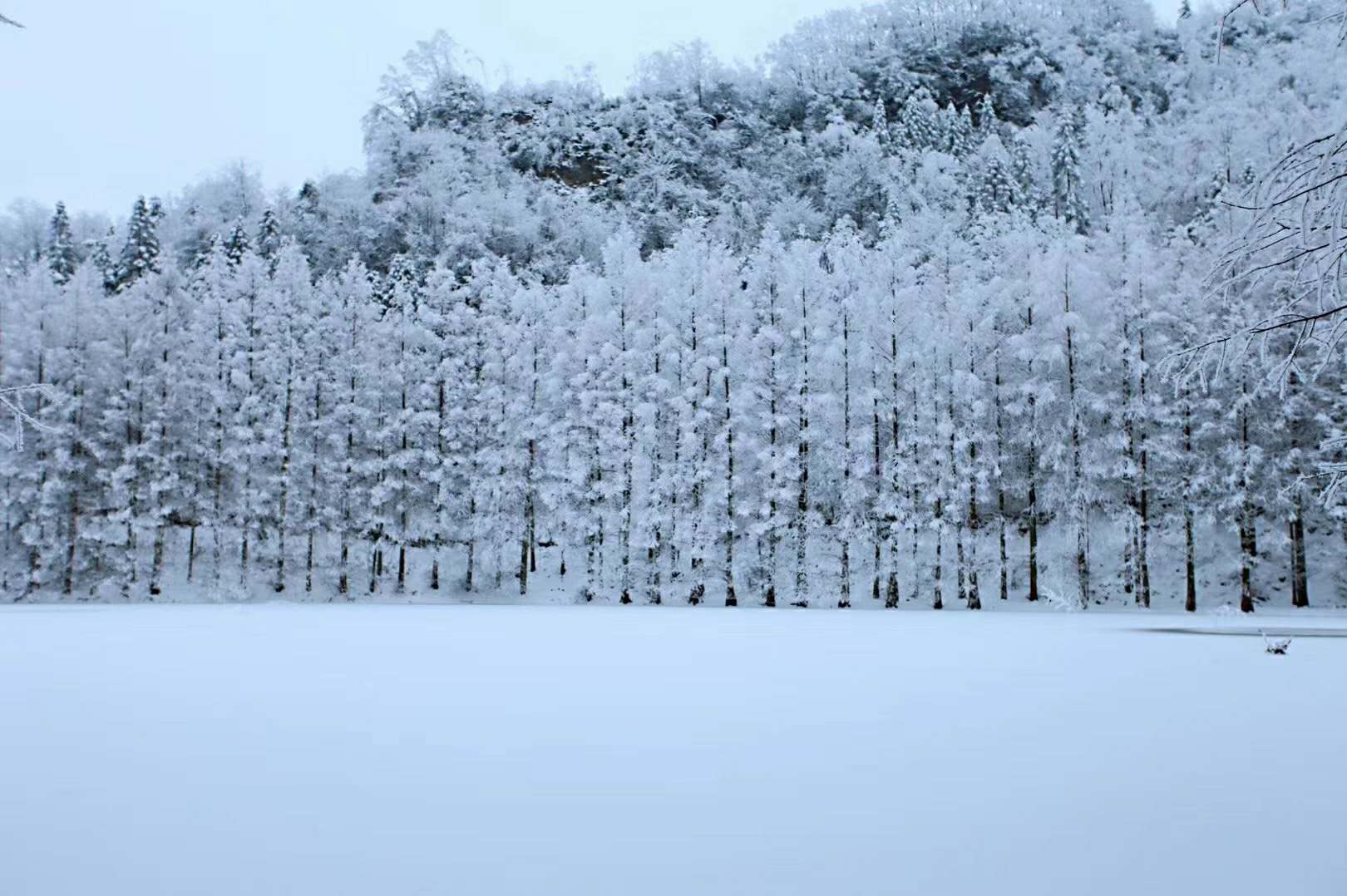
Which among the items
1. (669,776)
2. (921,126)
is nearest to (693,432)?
(669,776)

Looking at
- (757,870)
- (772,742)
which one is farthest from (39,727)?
(757,870)

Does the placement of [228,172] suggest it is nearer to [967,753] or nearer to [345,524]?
[345,524]

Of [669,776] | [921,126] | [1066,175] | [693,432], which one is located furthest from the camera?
[921,126]

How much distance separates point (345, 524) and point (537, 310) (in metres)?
12.3

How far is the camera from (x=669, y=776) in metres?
6.64

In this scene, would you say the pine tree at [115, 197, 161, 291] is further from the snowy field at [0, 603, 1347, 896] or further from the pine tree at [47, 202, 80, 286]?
the snowy field at [0, 603, 1347, 896]

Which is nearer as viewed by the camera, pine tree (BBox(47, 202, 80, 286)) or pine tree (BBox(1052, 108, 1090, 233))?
pine tree (BBox(47, 202, 80, 286))

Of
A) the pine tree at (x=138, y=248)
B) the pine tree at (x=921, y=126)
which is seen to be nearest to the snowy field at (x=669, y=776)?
the pine tree at (x=138, y=248)

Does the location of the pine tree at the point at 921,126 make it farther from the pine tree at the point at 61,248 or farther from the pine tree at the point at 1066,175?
the pine tree at the point at 61,248

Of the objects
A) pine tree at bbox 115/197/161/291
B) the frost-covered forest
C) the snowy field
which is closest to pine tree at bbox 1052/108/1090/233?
the frost-covered forest

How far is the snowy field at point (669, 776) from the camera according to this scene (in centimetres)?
459

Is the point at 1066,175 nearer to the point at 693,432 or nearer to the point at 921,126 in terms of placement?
the point at 921,126

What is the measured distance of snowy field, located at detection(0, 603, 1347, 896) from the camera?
4590mm

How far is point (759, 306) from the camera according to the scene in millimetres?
38781
